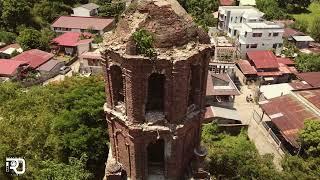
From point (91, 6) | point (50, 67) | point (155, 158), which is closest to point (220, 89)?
point (50, 67)

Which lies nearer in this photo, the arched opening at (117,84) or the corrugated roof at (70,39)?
the arched opening at (117,84)

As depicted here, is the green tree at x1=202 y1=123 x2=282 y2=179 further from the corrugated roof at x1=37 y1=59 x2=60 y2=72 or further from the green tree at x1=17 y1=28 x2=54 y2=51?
the green tree at x1=17 y1=28 x2=54 y2=51

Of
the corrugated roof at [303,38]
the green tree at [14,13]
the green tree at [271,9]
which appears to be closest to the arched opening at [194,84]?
the corrugated roof at [303,38]

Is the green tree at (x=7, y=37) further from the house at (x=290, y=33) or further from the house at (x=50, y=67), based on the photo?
the house at (x=290, y=33)

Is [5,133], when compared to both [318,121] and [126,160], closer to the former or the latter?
[126,160]

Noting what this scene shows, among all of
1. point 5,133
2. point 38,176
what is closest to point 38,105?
point 5,133
